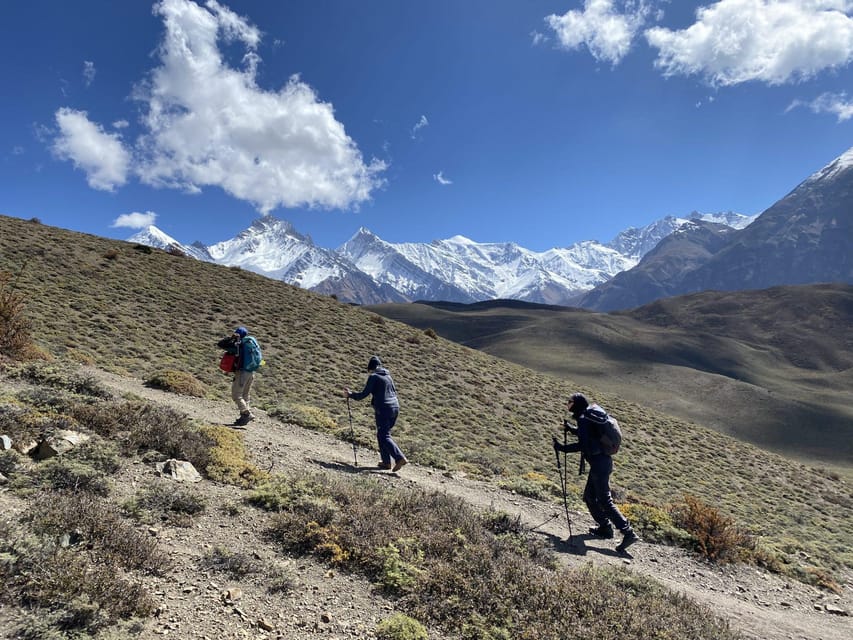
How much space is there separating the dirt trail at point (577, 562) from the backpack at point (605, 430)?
6.68 feet

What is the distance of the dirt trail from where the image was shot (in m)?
6.23

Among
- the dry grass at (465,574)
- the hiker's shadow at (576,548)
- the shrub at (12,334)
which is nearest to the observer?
the dry grass at (465,574)

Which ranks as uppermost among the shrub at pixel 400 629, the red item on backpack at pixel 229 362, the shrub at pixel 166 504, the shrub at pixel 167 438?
the red item on backpack at pixel 229 362

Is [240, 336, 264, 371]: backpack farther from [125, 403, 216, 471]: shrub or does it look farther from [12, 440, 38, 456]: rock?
[12, 440, 38, 456]: rock

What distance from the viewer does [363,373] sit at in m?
27.2

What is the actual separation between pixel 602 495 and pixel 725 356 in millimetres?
129973

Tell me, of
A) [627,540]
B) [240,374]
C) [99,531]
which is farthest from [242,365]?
[627,540]

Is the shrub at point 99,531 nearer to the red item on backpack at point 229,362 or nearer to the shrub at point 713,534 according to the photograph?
the red item on backpack at point 229,362

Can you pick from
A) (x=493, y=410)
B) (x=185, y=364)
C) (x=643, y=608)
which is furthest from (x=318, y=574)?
(x=493, y=410)

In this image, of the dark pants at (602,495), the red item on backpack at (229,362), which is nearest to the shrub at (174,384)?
the red item on backpack at (229,362)

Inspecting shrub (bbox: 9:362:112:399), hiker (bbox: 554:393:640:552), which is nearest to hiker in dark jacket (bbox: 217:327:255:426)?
shrub (bbox: 9:362:112:399)

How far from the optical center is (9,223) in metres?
35.2

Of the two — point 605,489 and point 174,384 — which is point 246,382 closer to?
point 174,384

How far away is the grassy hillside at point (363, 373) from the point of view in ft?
60.7
